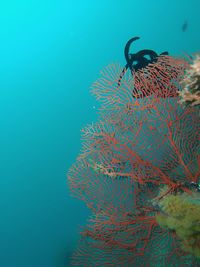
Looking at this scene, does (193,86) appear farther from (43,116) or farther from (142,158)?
(43,116)

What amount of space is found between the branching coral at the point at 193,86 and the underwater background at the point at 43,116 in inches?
202

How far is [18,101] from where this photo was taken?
7.12 meters

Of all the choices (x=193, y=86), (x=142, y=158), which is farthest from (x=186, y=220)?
(x=142, y=158)

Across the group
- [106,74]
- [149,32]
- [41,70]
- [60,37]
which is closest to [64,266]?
[41,70]

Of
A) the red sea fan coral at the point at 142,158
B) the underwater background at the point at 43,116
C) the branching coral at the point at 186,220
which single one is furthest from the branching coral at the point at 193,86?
the underwater background at the point at 43,116

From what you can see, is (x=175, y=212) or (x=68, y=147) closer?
(x=175, y=212)

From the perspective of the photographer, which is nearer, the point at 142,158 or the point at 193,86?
the point at 193,86

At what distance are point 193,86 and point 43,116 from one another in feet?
19.1

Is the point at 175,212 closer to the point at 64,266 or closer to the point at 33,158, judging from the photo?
the point at 33,158

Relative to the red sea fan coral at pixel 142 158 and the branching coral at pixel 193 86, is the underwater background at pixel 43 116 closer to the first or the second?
the red sea fan coral at pixel 142 158

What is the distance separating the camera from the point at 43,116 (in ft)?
23.5

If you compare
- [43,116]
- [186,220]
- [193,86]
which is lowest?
[186,220]

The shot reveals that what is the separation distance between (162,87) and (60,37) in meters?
5.19

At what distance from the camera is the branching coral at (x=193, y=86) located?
1.74 meters
